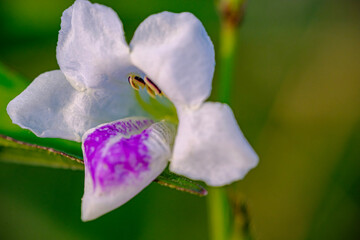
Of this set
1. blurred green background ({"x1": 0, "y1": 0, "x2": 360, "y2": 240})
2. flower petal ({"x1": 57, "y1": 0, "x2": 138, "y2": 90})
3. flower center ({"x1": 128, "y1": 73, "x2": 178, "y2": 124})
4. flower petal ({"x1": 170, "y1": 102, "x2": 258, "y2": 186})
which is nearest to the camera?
flower petal ({"x1": 170, "y1": 102, "x2": 258, "y2": 186})

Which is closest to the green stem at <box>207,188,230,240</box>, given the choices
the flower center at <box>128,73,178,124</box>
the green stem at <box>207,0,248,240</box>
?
the green stem at <box>207,0,248,240</box>

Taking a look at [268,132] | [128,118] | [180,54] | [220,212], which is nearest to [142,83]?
[128,118]

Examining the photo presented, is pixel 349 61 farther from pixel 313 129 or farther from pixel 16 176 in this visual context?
pixel 16 176

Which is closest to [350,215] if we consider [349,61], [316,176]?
[316,176]

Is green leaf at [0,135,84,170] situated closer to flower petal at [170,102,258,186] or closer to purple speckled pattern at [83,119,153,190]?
purple speckled pattern at [83,119,153,190]

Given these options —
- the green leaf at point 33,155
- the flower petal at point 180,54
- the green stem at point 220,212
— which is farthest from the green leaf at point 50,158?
the green stem at point 220,212

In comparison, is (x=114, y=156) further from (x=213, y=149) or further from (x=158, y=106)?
(x=158, y=106)

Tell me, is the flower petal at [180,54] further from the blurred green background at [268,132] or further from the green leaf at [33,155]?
the blurred green background at [268,132]
